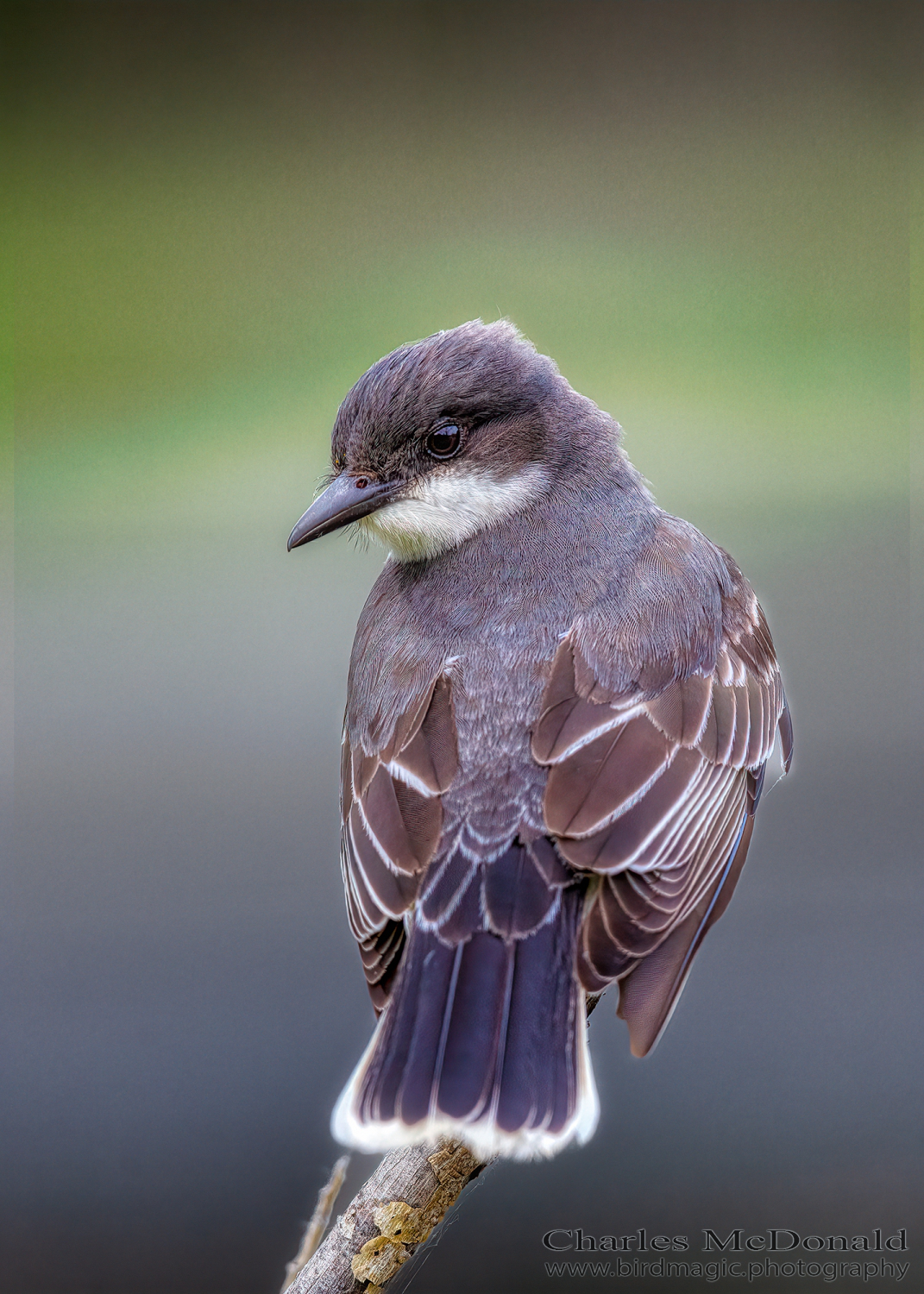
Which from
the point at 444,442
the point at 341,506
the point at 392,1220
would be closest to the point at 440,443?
the point at 444,442

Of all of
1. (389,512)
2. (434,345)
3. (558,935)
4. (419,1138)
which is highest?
(434,345)

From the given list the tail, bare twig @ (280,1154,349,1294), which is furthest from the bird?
bare twig @ (280,1154,349,1294)

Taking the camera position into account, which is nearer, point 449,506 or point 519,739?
point 519,739

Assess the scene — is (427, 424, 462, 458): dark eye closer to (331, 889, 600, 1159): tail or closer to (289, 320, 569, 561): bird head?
(289, 320, 569, 561): bird head

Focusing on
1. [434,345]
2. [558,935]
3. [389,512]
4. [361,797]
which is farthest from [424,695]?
[434,345]

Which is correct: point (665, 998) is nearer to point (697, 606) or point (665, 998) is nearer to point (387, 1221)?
point (387, 1221)

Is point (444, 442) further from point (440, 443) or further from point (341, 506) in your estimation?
point (341, 506)

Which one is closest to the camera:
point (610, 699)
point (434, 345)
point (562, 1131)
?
point (562, 1131)
